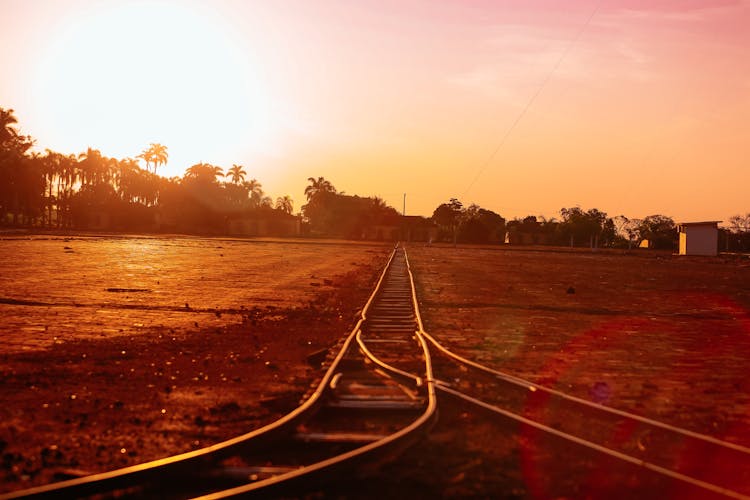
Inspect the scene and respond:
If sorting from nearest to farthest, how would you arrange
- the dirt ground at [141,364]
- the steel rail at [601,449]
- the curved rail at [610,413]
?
the steel rail at [601,449] → the curved rail at [610,413] → the dirt ground at [141,364]

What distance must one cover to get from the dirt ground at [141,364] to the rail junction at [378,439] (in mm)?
600

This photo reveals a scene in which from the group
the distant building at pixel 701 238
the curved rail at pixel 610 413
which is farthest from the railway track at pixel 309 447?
the distant building at pixel 701 238

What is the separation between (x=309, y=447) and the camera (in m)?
7.45

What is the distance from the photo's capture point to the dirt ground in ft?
25.4

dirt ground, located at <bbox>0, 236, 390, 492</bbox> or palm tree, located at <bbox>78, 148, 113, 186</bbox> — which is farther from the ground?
palm tree, located at <bbox>78, 148, 113, 186</bbox>

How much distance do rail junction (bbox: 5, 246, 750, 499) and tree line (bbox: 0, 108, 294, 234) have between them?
113408 mm

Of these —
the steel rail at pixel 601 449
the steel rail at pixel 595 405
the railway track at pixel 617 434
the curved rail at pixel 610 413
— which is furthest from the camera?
the steel rail at pixel 595 405

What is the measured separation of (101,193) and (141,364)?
497ft

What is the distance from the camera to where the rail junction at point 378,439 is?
6.16 metres

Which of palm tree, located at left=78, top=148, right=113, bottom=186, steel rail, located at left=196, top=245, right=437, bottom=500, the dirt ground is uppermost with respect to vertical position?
palm tree, located at left=78, top=148, right=113, bottom=186

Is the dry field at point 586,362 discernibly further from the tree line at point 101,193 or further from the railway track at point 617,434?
the tree line at point 101,193

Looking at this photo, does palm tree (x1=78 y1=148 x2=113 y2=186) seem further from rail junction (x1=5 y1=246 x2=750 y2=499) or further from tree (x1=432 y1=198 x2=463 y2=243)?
rail junction (x1=5 y1=246 x2=750 y2=499)

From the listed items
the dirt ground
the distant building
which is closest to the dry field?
the dirt ground

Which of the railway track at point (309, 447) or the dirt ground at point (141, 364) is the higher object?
the railway track at point (309, 447)
